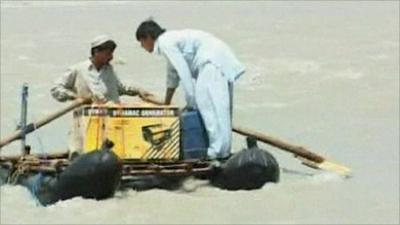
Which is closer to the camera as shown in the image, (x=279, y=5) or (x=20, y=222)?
(x=20, y=222)

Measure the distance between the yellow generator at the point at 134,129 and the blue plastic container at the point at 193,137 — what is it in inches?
5.0

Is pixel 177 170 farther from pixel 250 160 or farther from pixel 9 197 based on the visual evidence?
pixel 9 197

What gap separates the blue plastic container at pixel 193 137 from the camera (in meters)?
11.1

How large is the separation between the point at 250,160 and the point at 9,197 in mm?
1932

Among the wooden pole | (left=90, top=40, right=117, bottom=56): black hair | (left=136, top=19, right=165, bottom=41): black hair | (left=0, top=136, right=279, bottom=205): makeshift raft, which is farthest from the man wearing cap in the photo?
(left=0, top=136, right=279, bottom=205): makeshift raft

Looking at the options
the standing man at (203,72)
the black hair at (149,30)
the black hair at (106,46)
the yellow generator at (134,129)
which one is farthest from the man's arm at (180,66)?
the black hair at (106,46)

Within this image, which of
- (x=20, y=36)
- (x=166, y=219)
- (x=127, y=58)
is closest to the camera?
(x=166, y=219)

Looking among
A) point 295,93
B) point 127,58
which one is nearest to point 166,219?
point 295,93

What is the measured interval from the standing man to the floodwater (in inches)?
18.6

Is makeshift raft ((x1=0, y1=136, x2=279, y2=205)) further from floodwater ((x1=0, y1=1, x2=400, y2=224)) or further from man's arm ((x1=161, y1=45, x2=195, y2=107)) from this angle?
man's arm ((x1=161, y1=45, x2=195, y2=107))

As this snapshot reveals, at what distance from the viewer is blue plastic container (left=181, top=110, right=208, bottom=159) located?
437 inches

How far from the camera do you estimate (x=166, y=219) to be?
1034cm

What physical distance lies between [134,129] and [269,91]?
7.96m

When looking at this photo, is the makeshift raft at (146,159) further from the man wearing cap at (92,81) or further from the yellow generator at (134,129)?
the man wearing cap at (92,81)
